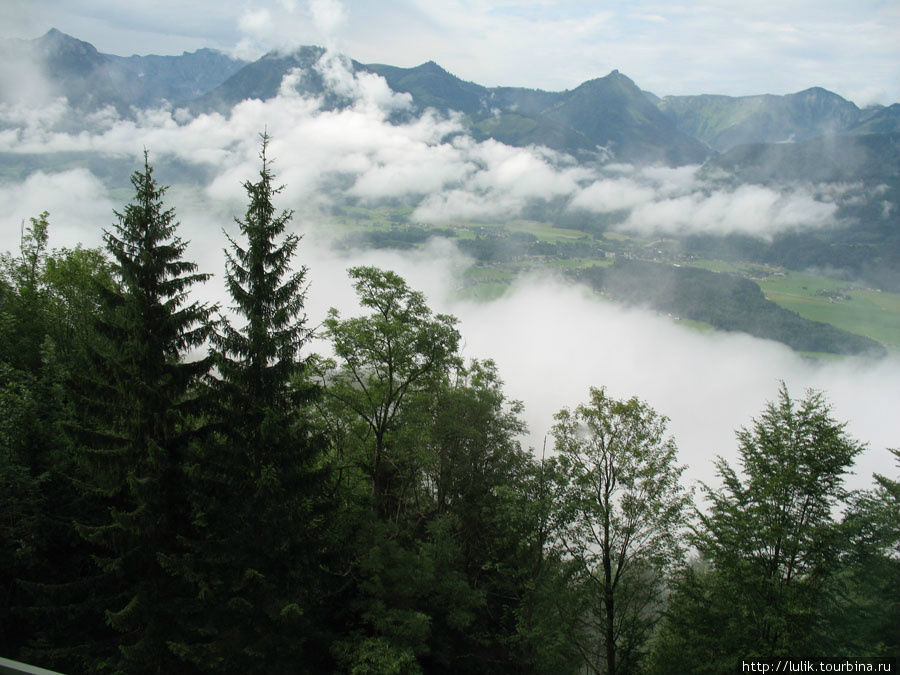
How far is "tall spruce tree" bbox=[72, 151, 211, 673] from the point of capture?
11141mm

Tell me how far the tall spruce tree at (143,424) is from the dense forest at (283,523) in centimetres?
5

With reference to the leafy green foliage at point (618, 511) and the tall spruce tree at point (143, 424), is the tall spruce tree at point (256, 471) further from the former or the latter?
the leafy green foliage at point (618, 511)

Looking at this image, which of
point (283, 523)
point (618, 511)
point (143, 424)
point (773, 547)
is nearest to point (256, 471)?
point (283, 523)

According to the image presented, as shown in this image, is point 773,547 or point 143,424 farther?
point 773,547

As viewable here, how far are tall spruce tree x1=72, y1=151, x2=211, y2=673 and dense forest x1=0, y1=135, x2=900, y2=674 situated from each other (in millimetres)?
50

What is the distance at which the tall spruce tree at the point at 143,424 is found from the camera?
11.1 metres

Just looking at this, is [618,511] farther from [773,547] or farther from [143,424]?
[143,424]

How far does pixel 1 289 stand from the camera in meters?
20.5

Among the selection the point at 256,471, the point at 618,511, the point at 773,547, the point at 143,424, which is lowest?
the point at 618,511

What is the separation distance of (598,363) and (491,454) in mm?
181135

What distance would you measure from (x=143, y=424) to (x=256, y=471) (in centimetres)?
266

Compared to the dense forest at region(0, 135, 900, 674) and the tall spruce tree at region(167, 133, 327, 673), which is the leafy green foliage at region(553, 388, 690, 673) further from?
the tall spruce tree at region(167, 133, 327, 673)

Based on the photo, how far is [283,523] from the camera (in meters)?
12.2

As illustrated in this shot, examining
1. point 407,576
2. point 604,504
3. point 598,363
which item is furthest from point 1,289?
point 598,363
